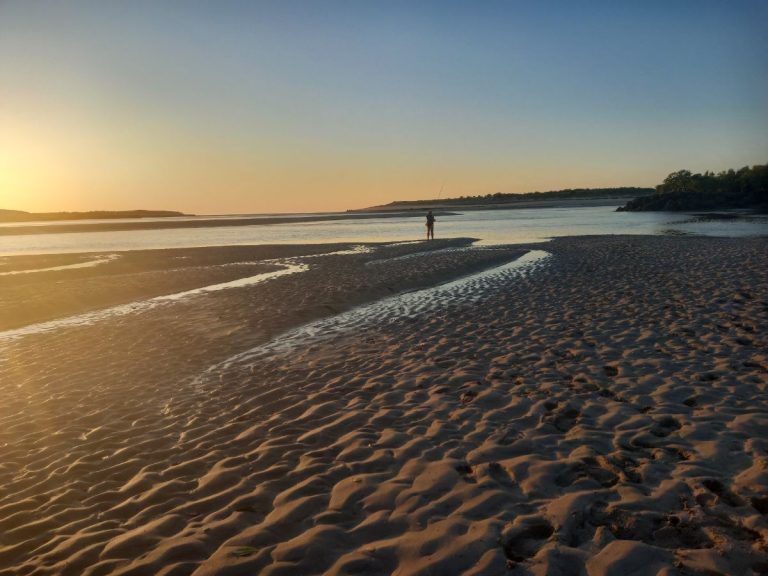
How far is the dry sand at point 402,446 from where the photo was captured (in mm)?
4145

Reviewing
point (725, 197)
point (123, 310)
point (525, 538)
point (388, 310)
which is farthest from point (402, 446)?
point (725, 197)

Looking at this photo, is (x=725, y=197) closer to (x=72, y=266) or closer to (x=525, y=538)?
(x=72, y=266)

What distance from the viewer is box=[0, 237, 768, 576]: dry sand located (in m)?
4.14

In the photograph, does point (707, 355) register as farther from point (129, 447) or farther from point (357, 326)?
point (129, 447)

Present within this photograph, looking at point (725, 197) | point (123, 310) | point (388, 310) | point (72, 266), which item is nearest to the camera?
point (388, 310)

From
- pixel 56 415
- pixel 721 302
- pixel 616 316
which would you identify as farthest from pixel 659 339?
pixel 56 415

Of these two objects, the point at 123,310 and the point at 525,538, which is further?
the point at 123,310

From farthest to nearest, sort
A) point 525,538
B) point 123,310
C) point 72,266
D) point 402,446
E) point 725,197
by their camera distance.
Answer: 1. point 725,197
2. point 72,266
3. point 123,310
4. point 402,446
5. point 525,538

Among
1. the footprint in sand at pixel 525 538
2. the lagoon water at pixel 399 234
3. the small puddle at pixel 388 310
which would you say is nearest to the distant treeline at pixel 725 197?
the lagoon water at pixel 399 234

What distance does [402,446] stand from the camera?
19.9ft

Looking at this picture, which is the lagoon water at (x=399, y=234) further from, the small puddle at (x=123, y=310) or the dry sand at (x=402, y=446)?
the dry sand at (x=402, y=446)

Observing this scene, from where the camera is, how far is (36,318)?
1650cm

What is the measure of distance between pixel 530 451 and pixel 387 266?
20231 millimetres

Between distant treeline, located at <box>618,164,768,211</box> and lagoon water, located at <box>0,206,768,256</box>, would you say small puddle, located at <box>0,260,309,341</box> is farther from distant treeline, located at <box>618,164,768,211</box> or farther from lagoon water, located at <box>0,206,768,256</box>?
distant treeline, located at <box>618,164,768,211</box>
